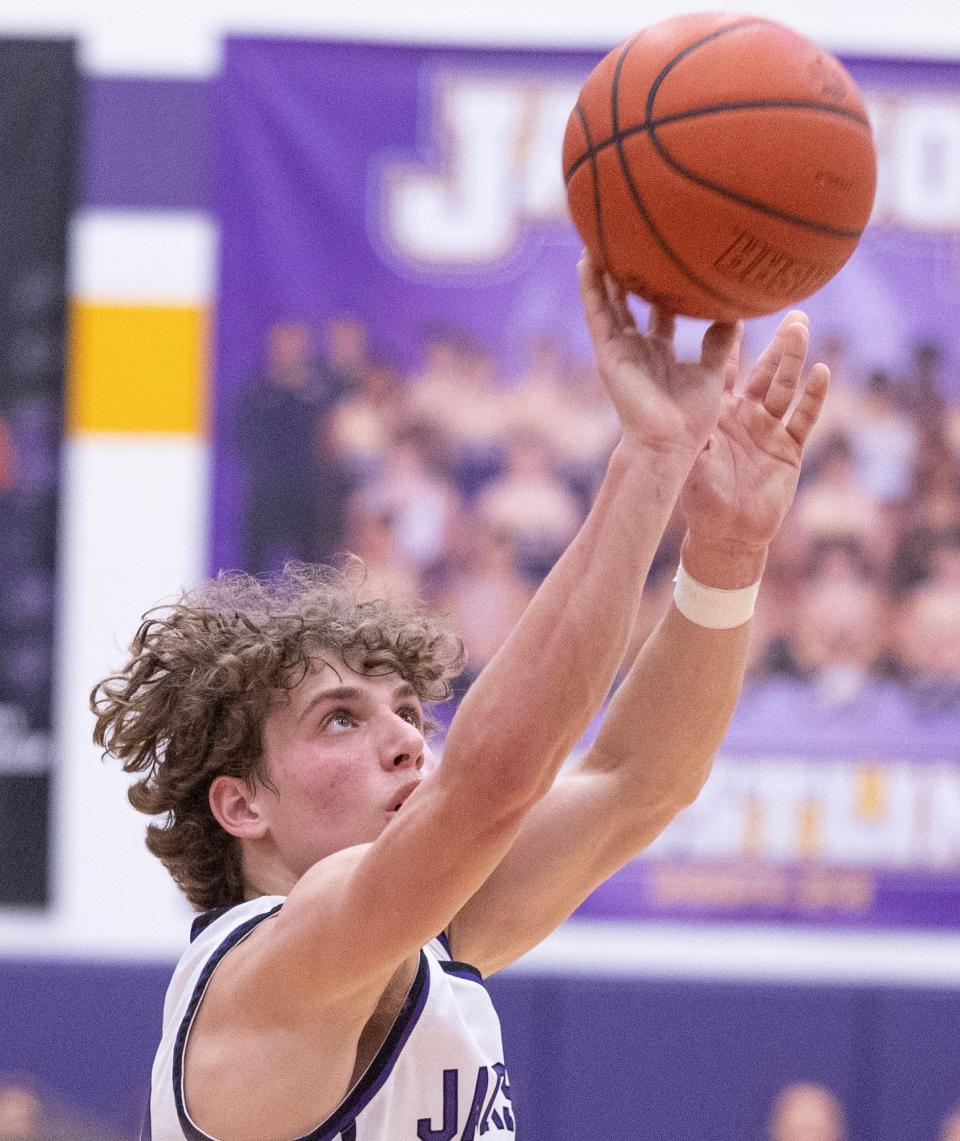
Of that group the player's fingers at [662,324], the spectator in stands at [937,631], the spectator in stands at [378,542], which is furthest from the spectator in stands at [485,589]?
the player's fingers at [662,324]

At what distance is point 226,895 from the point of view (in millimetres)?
2324

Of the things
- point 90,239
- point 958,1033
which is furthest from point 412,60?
point 958,1033

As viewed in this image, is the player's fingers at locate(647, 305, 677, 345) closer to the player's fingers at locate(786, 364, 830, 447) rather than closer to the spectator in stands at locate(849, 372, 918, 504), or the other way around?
Answer: the player's fingers at locate(786, 364, 830, 447)

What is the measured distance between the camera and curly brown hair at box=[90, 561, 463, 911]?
7.34 feet

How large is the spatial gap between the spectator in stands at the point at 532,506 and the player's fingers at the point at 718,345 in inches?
151

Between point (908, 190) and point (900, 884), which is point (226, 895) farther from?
point (908, 190)

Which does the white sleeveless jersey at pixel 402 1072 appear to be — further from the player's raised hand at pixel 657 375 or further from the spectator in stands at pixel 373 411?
the spectator in stands at pixel 373 411

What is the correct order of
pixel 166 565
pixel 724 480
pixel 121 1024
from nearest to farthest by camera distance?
pixel 724 480 → pixel 121 1024 → pixel 166 565

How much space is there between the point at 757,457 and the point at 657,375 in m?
0.32

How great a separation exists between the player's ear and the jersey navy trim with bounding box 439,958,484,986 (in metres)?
0.29

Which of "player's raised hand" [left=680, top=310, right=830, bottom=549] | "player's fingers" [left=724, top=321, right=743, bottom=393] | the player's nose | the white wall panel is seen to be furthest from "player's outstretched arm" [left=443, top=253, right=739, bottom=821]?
the white wall panel

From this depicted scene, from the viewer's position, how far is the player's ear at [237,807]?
2209mm

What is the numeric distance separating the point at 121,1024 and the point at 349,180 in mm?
2823

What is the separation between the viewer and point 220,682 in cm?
225
